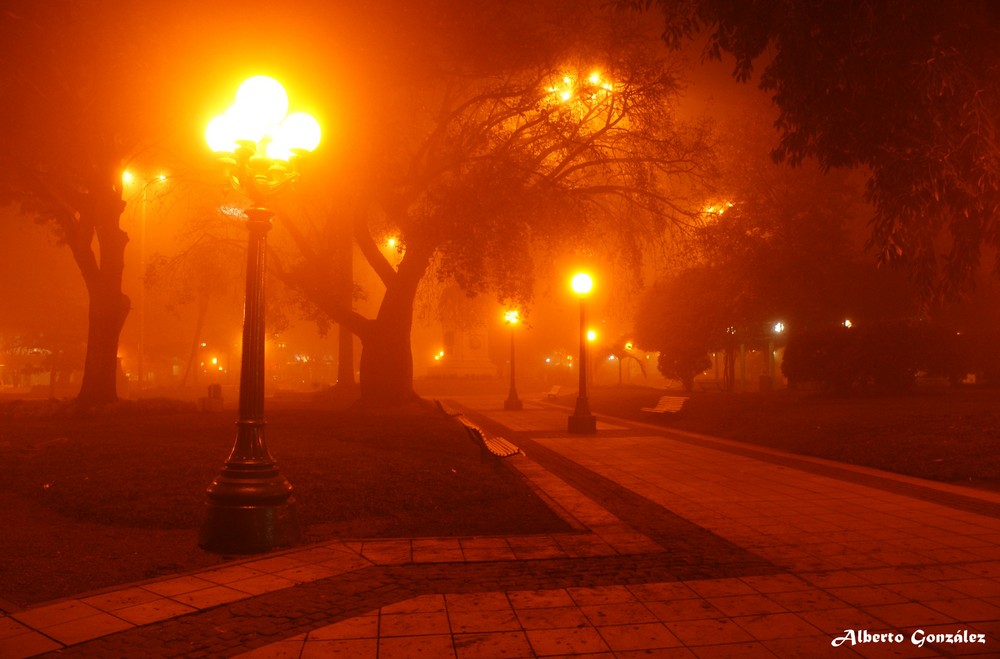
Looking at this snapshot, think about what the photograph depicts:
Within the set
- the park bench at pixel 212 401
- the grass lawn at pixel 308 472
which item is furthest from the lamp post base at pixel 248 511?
the park bench at pixel 212 401

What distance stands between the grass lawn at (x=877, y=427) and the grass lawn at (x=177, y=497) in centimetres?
654

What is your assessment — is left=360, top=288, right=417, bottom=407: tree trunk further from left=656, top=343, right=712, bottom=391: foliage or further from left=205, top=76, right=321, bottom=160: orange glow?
left=656, top=343, right=712, bottom=391: foliage

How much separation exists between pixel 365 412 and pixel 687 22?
51.3 feet

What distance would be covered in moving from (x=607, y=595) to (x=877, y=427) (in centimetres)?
1230

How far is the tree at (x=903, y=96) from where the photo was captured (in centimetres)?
587

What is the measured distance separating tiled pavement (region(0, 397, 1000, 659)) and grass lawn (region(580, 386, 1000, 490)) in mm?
3114

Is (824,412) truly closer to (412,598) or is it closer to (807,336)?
(807,336)

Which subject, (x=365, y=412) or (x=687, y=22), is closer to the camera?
(x=687, y=22)

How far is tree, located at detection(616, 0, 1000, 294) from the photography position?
231 inches

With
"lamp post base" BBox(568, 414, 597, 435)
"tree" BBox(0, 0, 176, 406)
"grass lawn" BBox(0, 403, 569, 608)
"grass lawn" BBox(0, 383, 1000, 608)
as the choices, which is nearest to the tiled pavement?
"grass lawn" BBox(0, 403, 569, 608)

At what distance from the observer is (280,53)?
58.6 ft

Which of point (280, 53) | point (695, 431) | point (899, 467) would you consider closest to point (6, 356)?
point (280, 53)

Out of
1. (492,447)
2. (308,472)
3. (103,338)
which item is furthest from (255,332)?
(103,338)

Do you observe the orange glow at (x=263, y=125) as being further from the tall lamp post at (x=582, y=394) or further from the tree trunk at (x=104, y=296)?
the tree trunk at (x=104, y=296)
